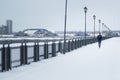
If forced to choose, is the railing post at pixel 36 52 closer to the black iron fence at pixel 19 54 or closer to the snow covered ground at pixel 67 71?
the black iron fence at pixel 19 54

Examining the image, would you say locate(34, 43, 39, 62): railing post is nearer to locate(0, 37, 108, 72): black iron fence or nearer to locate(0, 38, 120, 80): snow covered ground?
locate(0, 37, 108, 72): black iron fence

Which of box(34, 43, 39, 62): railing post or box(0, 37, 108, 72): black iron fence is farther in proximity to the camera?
box(34, 43, 39, 62): railing post

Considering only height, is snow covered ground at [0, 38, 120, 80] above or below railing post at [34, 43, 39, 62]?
below

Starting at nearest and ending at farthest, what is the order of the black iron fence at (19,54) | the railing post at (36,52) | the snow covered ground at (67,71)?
the snow covered ground at (67,71), the black iron fence at (19,54), the railing post at (36,52)

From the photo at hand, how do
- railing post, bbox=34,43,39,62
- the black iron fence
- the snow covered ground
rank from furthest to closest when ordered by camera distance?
1. railing post, bbox=34,43,39,62
2. the black iron fence
3. the snow covered ground

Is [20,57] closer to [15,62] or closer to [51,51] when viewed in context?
[15,62]

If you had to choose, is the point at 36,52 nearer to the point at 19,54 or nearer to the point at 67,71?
the point at 19,54

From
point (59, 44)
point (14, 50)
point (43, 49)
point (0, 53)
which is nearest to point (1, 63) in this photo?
point (0, 53)

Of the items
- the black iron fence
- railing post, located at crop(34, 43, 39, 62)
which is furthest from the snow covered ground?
railing post, located at crop(34, 43, 39, 62)

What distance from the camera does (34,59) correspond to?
1909 centimetres

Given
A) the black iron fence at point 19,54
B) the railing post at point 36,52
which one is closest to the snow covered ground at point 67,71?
the black iron fence at point 19,54

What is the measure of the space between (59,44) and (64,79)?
53.6 ft

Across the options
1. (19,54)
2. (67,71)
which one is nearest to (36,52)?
(19,54)

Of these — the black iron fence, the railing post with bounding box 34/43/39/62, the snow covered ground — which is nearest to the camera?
the snow covered ground
